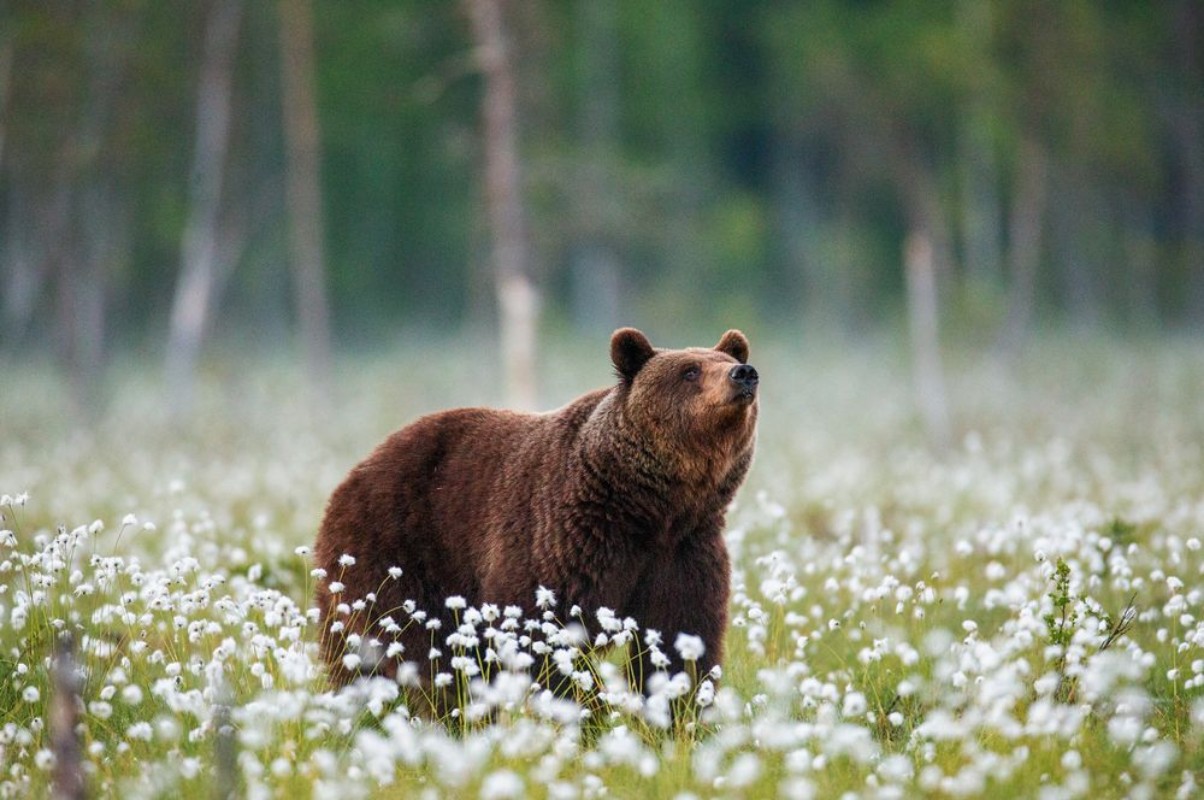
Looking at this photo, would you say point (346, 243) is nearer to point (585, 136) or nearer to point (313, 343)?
point (585, 136)

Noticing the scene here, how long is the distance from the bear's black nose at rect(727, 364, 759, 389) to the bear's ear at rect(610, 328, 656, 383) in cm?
66

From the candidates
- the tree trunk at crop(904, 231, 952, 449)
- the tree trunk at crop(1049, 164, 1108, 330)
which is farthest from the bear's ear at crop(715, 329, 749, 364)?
the tree trunk at crop(1049, 164, 1108, 330)

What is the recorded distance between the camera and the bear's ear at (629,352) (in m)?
6.12

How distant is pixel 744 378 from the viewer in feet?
18.4

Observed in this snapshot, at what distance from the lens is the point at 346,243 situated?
1876 inches

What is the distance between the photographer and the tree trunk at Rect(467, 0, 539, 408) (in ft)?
54.0

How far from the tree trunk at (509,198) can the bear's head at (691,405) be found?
10.3m

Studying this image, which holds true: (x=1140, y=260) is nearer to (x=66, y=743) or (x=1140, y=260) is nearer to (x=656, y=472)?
(x=656, y=472)

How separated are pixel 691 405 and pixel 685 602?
0.93 m

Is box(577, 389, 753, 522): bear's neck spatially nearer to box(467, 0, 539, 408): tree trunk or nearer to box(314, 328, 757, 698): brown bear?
box(314, 328, 757, 698): brown bear

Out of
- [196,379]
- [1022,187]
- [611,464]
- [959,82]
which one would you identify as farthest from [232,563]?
[959,82]

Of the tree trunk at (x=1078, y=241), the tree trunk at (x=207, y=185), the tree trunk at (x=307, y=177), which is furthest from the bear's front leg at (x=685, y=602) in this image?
the tree trunk at (x=1078, y=241)

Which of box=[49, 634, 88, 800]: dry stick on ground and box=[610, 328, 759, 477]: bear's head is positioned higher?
box=[610, 328, 759, 477]: bear's head

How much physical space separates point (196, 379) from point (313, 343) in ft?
14.9
